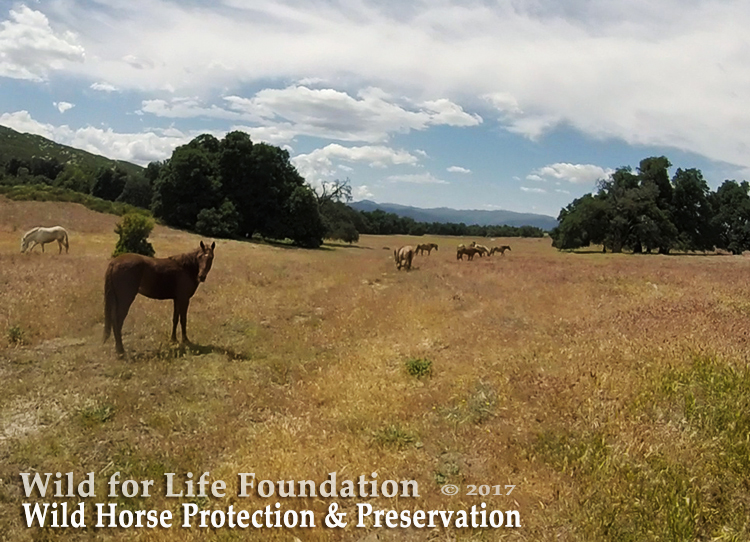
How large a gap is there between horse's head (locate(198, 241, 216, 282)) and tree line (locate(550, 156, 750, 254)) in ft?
190

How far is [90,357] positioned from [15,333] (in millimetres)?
2292

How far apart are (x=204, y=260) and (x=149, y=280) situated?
125cm

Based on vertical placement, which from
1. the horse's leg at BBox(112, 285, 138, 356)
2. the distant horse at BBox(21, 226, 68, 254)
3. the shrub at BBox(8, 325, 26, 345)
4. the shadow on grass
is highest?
the distant horse at BBox(21, 226, 68, 254)

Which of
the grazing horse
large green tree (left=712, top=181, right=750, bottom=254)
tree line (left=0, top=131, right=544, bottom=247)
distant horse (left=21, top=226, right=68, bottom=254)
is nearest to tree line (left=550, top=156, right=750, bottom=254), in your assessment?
large green tree (left=712, top=181, right=750, bottom=254)

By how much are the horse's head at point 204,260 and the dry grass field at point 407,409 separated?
68.2 inches

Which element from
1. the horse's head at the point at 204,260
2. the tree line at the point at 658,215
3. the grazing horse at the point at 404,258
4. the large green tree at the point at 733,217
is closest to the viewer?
the horse's head at the point at 204,260

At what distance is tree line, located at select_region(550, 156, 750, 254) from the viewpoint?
60812 millimetres

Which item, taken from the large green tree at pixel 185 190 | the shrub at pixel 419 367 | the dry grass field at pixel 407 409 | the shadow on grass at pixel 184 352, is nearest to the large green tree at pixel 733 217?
the large green tree at pixel 185 190

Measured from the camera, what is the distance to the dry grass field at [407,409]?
5910 millimetres

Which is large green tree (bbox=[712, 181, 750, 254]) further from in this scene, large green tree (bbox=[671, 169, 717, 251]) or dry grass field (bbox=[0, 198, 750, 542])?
dry grass field (bbox=[0, 198, 750, 542])

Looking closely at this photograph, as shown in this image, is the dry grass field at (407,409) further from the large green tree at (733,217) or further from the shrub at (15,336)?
the large green tree at (733,217)

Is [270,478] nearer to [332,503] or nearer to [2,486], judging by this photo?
[332,503]

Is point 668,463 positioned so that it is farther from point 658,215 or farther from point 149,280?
point 658,215

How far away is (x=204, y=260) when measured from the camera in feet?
39.4
